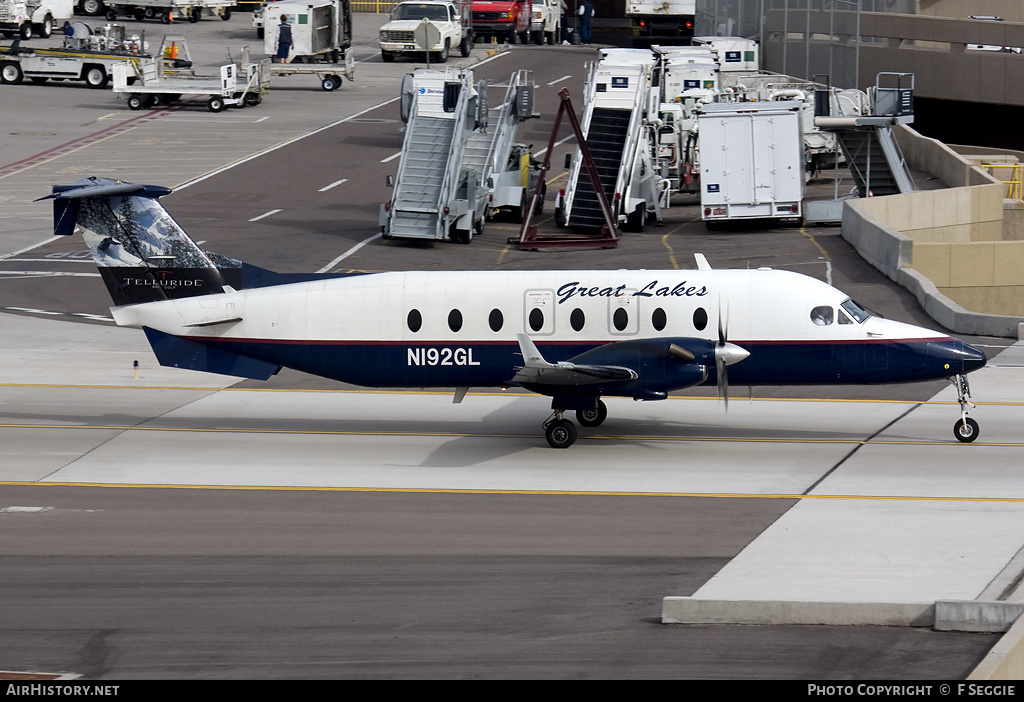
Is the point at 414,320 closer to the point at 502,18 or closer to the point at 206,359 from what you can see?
the point at 206,359

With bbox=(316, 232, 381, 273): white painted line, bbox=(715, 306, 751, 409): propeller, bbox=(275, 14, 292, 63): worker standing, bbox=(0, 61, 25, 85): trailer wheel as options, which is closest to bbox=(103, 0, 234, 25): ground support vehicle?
bbox=(0, 61, 25, 85): trailer wheel

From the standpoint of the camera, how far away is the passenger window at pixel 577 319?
949 inches

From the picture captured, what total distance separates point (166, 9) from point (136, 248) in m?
A: 64.4

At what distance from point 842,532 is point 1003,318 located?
15036 millimetres

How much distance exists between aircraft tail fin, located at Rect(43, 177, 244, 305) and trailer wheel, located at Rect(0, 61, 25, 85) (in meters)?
49.6

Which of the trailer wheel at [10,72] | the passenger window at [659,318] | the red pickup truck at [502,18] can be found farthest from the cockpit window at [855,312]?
the red pickup truck at [502,18]

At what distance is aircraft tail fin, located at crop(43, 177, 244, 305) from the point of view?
2533cm

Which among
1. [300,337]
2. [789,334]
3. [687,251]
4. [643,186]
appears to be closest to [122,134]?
[643,186]

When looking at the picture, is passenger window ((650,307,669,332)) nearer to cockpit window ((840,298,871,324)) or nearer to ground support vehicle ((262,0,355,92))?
cockpit window ((840,298,871,324))

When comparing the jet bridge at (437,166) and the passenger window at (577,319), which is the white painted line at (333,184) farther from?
the passenger window at (577,319)

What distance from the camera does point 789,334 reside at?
2378 centimetres

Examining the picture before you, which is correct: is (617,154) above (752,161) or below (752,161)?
above

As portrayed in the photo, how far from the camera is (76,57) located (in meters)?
70.0

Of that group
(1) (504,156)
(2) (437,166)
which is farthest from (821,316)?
(1) (504,156)
